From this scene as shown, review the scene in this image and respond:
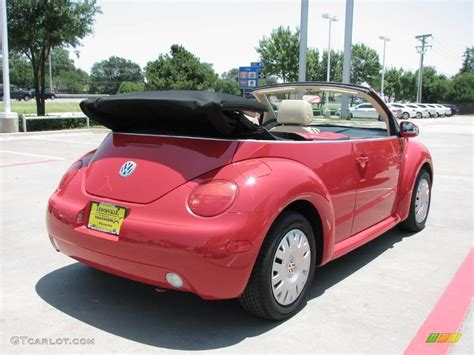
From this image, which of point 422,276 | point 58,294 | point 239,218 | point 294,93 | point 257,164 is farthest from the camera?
point 294,93

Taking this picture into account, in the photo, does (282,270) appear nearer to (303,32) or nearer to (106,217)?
(106,217)

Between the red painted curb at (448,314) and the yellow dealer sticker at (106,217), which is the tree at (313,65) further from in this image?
the yellow dealer sticker at (106,217)

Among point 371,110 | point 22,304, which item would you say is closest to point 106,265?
point 22,304

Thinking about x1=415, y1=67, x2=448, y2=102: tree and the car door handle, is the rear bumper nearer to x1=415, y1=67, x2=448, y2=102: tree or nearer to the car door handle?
the car door handle

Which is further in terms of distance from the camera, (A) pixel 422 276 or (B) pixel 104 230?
(A) pixel 422 276

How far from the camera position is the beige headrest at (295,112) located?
4465mm

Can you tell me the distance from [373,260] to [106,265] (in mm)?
2568

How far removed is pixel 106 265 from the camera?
299 cm

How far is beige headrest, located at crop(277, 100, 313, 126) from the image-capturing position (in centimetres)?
446

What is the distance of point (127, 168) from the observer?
3.13 metres

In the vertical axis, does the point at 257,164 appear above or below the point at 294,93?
below

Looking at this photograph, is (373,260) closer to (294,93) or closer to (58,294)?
(294,93)

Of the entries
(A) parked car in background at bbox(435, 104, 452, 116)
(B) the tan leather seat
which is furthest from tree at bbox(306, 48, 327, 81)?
(B) the tan leather seat

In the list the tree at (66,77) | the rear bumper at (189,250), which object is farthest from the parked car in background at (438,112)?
the tree at (66,77)
